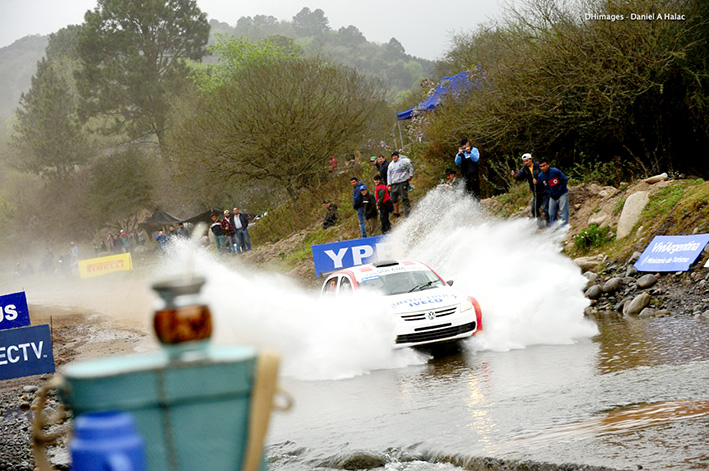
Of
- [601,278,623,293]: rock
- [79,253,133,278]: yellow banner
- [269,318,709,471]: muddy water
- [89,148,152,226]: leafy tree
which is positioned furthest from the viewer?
[89,148,152,226]: leafy tree

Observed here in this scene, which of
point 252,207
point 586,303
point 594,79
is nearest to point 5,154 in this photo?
point 252,207

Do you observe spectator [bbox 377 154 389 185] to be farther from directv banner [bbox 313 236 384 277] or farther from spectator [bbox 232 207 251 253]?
spectator [bbox 232 207 251 253]

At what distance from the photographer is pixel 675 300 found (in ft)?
54.8

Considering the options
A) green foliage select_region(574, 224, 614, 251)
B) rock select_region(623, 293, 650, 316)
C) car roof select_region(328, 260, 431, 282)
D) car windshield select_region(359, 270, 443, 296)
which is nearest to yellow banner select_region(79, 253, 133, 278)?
green foliage select_region(574, 224, 614, 251)

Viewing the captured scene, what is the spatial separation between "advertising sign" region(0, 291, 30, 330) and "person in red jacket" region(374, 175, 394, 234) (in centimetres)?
1401

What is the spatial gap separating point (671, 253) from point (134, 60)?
76396 millimetres

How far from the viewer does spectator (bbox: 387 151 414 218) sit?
29.5 m

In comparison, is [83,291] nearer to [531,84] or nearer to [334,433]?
[531,84]

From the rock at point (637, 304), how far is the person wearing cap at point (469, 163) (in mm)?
9050

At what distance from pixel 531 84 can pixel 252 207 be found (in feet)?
126

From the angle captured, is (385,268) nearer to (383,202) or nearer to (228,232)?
(383,202)

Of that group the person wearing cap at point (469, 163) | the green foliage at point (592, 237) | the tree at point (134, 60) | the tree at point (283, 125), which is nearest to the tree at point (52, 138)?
the tree at point (134, 60)

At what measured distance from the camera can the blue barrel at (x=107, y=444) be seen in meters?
2.21

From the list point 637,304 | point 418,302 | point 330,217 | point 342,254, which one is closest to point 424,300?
point 418,302
